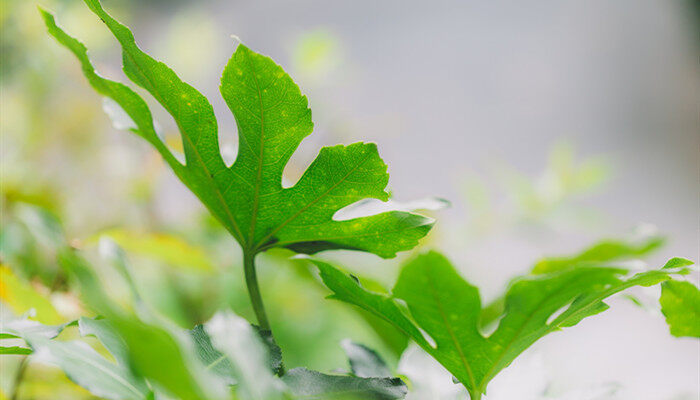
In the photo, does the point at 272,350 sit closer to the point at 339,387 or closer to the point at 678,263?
the point at 339,387

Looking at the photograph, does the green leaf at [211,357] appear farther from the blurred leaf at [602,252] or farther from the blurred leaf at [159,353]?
the blurred leaf at [602,252]

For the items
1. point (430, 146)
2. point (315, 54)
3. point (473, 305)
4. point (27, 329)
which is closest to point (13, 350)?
point (27, 329)

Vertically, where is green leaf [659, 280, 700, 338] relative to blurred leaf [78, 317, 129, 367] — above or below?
above

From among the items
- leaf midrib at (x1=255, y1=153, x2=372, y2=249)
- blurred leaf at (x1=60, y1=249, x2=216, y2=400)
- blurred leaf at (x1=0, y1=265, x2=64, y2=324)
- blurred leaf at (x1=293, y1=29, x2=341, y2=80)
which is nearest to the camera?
blurred leaf at (x1=60, y1=249, x2=216, y2=400)

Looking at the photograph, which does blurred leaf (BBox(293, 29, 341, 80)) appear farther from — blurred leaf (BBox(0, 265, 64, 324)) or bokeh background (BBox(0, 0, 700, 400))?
blurred leaf (BBox(0, 265, 64, 324))

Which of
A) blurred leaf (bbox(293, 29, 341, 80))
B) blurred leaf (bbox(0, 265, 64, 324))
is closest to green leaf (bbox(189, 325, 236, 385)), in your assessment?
blurred leaf (bbox(0, 265, 64, 324))

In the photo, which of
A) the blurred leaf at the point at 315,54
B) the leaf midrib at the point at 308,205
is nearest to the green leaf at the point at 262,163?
the leaf midrib at the point at 308,205
